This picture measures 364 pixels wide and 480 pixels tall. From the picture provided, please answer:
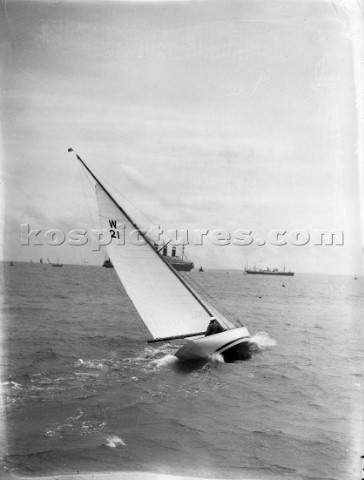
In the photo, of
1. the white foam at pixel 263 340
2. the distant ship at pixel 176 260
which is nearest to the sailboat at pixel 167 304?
the distant ship at pixel 176 260

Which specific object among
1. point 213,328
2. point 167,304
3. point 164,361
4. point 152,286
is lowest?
point 164,361

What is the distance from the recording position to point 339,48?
20.0ft

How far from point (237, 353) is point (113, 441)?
5.07 meters

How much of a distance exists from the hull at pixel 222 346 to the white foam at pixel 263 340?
167 centimetres

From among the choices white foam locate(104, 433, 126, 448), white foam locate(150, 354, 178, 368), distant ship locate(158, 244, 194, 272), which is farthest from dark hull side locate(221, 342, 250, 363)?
white foam locate(104, 433, 126, 448)

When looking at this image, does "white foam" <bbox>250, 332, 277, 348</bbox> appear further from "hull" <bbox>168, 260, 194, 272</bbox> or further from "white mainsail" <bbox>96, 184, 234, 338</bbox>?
"hull" <bbox>168, 260, 194, 272</bbox>

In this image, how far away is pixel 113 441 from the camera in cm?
689

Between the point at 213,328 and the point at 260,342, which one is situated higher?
the point at 213,328

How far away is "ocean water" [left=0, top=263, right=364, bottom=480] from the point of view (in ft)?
21.2

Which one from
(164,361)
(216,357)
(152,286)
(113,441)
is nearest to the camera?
(113,441)

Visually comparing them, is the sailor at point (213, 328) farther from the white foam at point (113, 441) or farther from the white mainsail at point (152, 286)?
the white foam at point (113, 441)

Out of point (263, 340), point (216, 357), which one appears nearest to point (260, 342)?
point (263, 340)

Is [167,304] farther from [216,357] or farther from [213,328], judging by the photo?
[216,357]

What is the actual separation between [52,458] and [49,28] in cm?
653
